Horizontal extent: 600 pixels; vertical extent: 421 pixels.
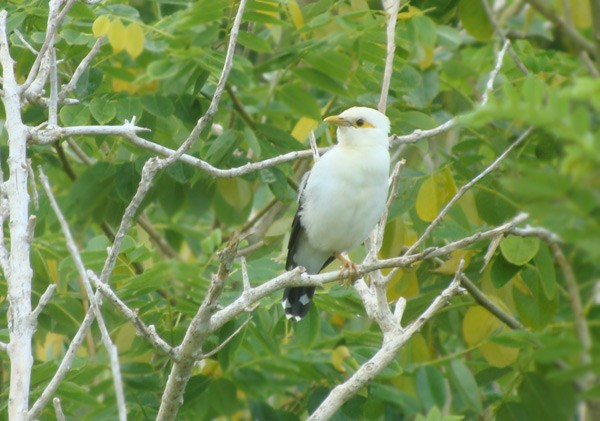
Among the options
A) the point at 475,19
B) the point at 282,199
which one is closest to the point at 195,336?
the point at 282,199

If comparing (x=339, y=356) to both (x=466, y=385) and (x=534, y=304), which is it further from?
(x=534, y=304)

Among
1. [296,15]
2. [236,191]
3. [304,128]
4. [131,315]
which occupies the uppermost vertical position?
[296,15]

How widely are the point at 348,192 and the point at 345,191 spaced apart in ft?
0.05

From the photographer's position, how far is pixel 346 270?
14.6 feet

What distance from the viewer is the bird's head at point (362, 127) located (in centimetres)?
538

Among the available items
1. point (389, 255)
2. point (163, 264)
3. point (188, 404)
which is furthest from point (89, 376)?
point (389, 255)

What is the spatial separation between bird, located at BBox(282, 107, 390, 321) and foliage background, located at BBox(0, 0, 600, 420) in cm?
13

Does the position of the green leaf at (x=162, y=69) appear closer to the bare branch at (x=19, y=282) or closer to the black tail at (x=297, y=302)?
the black tail at (x=297, y=302)

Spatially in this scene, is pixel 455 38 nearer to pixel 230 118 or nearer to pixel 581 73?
pixel 581 73

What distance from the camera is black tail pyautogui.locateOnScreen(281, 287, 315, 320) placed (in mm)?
5051

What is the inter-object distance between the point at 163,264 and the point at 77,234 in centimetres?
247

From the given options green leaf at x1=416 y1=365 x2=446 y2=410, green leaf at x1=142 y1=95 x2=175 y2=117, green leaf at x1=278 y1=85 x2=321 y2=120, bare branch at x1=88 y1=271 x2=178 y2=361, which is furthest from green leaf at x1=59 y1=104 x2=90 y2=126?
green leaf at x1=416 y1=365 x2=446 y2=410

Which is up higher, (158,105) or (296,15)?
(296,15)

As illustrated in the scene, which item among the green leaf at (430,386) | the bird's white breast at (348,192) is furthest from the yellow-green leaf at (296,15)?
the green leaf at (430,386)
